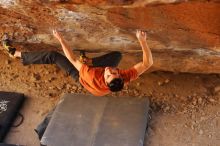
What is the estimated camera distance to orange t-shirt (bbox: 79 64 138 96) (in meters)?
4.32

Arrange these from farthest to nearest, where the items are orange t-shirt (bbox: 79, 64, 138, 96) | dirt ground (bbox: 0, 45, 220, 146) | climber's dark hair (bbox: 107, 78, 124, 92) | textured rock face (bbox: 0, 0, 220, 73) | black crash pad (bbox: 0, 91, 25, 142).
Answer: black crash pad (bbox: 0, 91, 25, 142) < dirt ground (bbox: 0, 45, 220, 146) < orange t-shirt (bbox: 79, 64, 138, 96) < textured rock face (bbox: 0, 0, 220, 73) < climber's dark hair (bbox: 107, 78, 124, 92)

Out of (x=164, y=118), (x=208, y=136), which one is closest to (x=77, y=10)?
(x=164, y=118)

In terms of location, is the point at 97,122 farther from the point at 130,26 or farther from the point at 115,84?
the point at 130,26

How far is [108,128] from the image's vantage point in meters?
4.83

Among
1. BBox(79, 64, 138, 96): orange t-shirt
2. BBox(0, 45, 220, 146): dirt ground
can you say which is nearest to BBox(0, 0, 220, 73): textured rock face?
BBox(0, 45, 220, 146): dirt ground

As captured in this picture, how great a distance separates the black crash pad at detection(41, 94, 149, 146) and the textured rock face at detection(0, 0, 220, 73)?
0.65 m

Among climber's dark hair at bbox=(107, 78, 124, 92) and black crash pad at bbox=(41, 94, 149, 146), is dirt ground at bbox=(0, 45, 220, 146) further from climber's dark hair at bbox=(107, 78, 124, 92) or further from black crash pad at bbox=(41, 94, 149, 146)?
climber's dark hair at bbox=(107, 78, 124, 92)

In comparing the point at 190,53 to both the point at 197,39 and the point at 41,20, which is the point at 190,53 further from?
the point at 41,20

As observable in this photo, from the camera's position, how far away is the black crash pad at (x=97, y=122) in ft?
15.5

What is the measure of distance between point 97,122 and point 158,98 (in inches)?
35.5

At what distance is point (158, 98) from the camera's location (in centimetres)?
530

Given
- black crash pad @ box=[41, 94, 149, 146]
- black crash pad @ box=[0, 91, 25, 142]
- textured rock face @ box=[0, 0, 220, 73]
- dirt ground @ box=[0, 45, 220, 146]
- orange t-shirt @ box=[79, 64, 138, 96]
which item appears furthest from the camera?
black crash pad @ box=[0, 91, 25, 142]

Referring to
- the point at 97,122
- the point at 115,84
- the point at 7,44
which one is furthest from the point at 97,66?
the point at 7,44

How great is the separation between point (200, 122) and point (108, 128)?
112 centimetres
